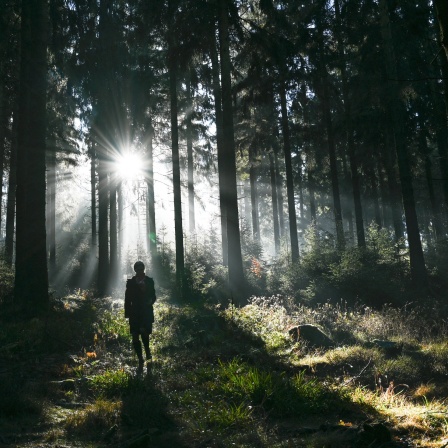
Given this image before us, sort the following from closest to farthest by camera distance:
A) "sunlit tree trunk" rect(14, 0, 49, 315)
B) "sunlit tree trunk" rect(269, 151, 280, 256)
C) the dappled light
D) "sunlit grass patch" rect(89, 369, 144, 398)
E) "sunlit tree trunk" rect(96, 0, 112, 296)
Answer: "sunlit grass patch" rect(89, 369, 144, 398), "sunlit tree trunk" rect(14, 0, 49, 315), "sunlit tree trunk" rect(96, 0, 112, 296), the dappled light, "sunlit tree trunk" rect(269, 151, 280, 256)

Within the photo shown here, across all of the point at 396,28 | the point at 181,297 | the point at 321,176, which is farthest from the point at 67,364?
the point at 321,176

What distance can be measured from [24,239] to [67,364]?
5614 millimetres

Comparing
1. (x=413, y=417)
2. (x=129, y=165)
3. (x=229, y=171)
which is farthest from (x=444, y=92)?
(x=129, y=165)

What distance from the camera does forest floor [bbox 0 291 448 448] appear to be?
479 cm

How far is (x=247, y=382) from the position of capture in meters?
6.13

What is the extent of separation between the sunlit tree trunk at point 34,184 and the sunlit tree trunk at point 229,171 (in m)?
5.63

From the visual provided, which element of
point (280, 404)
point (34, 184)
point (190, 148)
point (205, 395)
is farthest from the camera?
point (190, 148)

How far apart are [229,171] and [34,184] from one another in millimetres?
6071

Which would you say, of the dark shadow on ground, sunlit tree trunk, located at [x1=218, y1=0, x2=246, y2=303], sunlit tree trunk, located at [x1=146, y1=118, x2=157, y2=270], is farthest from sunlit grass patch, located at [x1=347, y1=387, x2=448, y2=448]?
sunlit tree trunk, located at [x1=146, y1=118, x2=157, y2=270]

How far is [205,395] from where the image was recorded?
6.22m

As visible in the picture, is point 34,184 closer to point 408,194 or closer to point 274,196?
point 408,194

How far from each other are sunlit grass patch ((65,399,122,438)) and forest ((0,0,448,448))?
0.02 meters

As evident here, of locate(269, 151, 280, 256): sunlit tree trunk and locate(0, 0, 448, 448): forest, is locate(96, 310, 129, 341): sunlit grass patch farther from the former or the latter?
locate(269, 151, 280, 256): sunlit tree trunk

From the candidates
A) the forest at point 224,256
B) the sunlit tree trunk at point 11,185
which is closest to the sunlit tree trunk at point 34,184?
the forest at point 224,256
